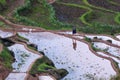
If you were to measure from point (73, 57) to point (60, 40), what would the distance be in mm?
3843

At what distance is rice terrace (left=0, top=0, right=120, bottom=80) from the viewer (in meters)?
26.5

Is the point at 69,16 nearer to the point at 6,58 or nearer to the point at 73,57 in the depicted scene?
the point at 73,57

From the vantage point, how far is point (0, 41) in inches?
1198

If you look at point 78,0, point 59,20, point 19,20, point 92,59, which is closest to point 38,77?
point 92,59

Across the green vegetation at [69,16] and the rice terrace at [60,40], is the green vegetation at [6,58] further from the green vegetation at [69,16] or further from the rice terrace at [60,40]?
the green vegetation at [69,16]

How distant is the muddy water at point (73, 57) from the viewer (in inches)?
1051

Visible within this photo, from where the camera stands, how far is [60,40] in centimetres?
3303

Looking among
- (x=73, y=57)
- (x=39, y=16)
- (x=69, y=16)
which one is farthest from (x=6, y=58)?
(x=69, y=16)

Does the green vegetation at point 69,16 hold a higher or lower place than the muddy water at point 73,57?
lower

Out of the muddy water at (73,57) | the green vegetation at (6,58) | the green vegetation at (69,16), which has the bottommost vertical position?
the green vegetation at (69,16)

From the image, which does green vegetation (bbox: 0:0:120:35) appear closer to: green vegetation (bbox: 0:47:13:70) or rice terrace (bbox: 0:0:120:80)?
rice terrace (bbox: 0:0:120:80)

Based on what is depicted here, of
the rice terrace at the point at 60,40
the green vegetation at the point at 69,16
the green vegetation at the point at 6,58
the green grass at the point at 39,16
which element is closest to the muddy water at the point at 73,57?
the rice terrace at the point at 60,40

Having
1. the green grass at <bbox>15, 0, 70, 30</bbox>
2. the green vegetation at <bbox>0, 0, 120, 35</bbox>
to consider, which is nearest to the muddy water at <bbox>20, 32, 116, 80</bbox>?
the green grass at <bbox>15, 0, 70, 30</bbox>

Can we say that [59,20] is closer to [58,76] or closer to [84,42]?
[84,42]
